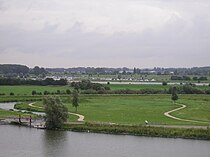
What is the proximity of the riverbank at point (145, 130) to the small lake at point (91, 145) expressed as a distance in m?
1.36

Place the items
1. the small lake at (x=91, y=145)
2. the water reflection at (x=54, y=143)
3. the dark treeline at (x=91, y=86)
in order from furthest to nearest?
the dark treeline at (x=91, y=86), the water reflection at (x=54, y=143), the small lake at (x=91, y=145)

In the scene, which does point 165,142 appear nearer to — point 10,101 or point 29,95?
point 10,101

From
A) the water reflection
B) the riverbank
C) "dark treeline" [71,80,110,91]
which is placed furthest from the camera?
"dark treeline" [71,80,110,91]

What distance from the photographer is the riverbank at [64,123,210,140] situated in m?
50.0

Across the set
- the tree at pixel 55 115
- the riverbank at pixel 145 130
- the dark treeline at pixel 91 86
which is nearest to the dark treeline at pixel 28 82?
the dark treeline at pixel 91 86

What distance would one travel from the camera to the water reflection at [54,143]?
144 feet

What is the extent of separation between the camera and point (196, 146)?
1807 inches

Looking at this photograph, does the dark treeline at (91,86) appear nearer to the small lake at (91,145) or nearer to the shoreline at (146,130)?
the shoreline at (146,130)

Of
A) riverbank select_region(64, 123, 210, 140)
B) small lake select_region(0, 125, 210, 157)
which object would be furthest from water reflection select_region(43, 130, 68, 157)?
riverbank select_region(64, 123, 210, 140)

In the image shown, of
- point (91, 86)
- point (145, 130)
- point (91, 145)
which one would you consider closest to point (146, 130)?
point (145, 130)

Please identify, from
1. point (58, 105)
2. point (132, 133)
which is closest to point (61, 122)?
point (58, 105)

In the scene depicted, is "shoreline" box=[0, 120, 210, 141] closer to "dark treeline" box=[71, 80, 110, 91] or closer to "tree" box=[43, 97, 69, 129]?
"tree" box=[43, 97, 69, 129]

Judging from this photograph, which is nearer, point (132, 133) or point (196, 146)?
point (196, 146)

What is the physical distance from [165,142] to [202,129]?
21.1ft
